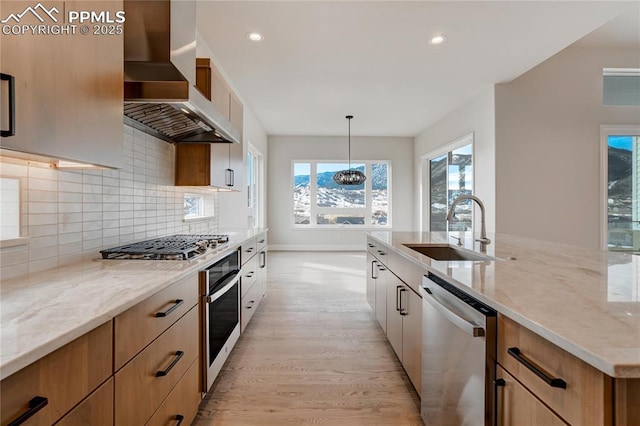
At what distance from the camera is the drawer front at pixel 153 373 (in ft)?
3.20

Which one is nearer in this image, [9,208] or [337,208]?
[9,208]

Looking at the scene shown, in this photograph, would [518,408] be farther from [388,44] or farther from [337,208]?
[337,208]

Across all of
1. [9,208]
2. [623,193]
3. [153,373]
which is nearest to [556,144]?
[623,193]

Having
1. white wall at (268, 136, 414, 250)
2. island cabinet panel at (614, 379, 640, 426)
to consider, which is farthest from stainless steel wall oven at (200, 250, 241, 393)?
white wall at (268, 136, 414, 250)

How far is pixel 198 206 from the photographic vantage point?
334 cm

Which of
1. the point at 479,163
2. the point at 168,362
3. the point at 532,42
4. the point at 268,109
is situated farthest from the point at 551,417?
the point at 268,109

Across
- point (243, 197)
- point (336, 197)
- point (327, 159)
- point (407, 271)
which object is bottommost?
point (407, 271)

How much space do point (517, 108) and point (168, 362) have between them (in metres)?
4.99

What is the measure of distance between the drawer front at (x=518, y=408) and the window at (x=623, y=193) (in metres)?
5.01

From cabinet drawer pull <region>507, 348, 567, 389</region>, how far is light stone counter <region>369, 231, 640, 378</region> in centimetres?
10

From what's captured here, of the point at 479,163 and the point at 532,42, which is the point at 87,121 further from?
the point at 479,163

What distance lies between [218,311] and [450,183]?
17.6 feet

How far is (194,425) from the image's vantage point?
5.32 feet

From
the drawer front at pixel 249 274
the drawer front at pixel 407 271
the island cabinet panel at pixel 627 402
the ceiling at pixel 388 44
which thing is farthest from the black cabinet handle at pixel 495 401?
the ceiling at pixel 388 44
